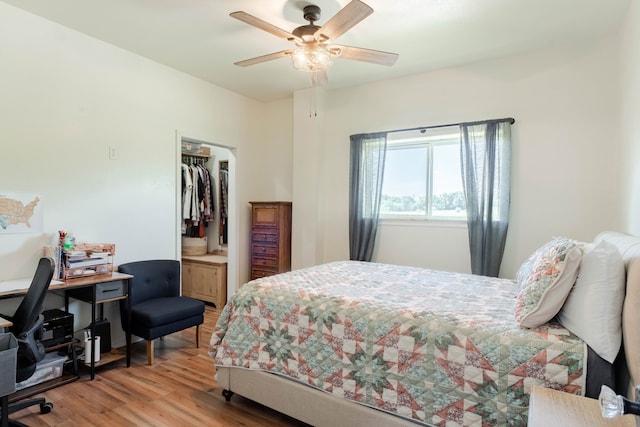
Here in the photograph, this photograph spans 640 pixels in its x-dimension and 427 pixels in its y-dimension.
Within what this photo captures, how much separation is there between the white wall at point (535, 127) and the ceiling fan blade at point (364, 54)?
136 cm

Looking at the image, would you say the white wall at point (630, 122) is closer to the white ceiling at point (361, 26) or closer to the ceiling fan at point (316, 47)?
the white ceiling at point (361, 26)

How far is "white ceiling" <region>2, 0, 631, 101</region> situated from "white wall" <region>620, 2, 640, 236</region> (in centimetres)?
28

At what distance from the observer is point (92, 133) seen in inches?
119

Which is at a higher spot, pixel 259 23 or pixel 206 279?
pixel 259 23

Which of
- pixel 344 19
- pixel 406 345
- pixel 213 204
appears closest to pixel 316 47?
pixel 344 19

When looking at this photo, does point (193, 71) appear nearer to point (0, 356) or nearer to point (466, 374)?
point (0, 356)

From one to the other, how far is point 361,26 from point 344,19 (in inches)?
31.6

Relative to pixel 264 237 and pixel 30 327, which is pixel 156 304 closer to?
pixel 30 327

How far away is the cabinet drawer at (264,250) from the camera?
4.43 meters

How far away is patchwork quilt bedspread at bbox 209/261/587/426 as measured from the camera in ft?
4.83

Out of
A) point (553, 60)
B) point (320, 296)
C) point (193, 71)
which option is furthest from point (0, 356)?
point (553, 60)

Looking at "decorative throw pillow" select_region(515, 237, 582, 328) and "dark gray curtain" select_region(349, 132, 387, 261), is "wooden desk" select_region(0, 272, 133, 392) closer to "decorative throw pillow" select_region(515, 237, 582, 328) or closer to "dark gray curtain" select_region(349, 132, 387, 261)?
"dark gray curtain" select_region(349, 132, 387, 261)

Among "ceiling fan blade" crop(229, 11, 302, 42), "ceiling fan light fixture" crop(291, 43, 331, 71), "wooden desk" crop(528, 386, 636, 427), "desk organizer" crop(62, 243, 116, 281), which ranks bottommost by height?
"wooden desk" crop(528, 386, 636, 427)

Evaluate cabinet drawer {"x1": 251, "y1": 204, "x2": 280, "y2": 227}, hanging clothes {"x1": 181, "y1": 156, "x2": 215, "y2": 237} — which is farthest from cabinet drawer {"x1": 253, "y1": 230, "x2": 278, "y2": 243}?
hanging clothes {"x1": 181, "y1": 156, "x2": 215, "y2": 237}
